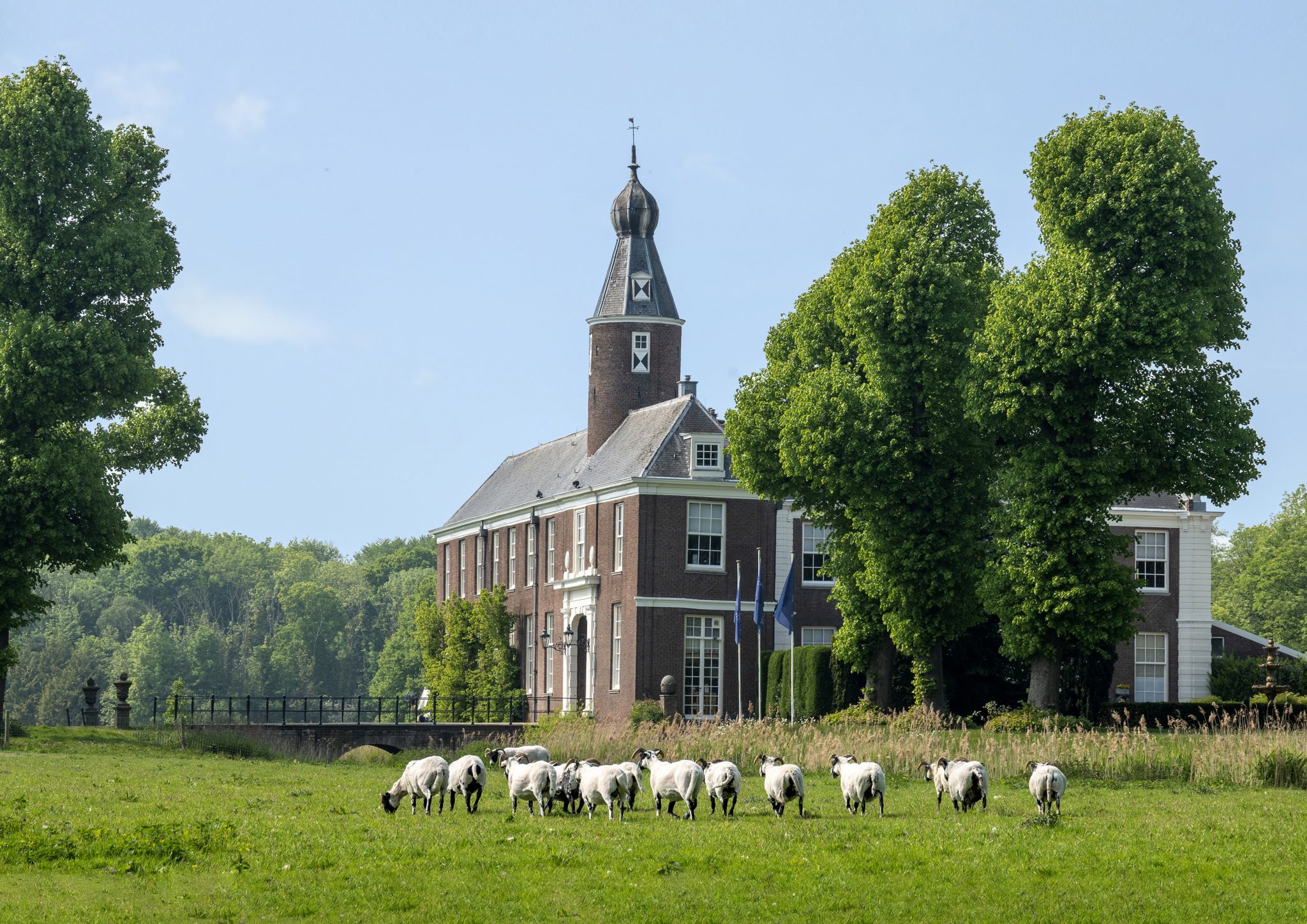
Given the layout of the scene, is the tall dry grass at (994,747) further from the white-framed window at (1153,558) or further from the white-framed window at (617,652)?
the white-framed window at (1153,558)

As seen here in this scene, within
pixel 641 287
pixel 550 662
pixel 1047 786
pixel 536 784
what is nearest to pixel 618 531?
pixel 550 662

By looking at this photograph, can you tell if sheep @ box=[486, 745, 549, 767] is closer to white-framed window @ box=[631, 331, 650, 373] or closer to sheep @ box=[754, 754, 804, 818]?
sheep @ box=[754, 754, 804, 818]

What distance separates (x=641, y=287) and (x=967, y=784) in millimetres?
43972

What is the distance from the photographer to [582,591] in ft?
190

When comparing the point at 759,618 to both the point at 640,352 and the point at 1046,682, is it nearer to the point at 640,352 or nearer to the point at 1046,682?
the point at 1046,682

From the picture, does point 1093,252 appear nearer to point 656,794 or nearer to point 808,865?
point 656,794

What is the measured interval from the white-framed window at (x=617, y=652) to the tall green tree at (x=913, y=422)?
46.2 feet

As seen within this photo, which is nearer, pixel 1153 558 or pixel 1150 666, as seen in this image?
pixel 1150 666

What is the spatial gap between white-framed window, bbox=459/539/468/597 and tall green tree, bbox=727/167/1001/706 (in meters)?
30.4

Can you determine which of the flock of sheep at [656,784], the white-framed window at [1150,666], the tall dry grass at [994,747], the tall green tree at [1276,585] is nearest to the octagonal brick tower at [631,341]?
the white-framed window at [1150,666]

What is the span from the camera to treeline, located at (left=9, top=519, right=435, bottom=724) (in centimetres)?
11494

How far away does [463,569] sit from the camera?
70688mm

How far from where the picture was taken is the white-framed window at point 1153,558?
57.0 meters

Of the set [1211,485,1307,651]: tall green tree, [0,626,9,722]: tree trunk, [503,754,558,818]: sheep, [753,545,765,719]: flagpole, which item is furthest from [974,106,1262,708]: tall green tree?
[1211,485,1307,651]: tall green tree
